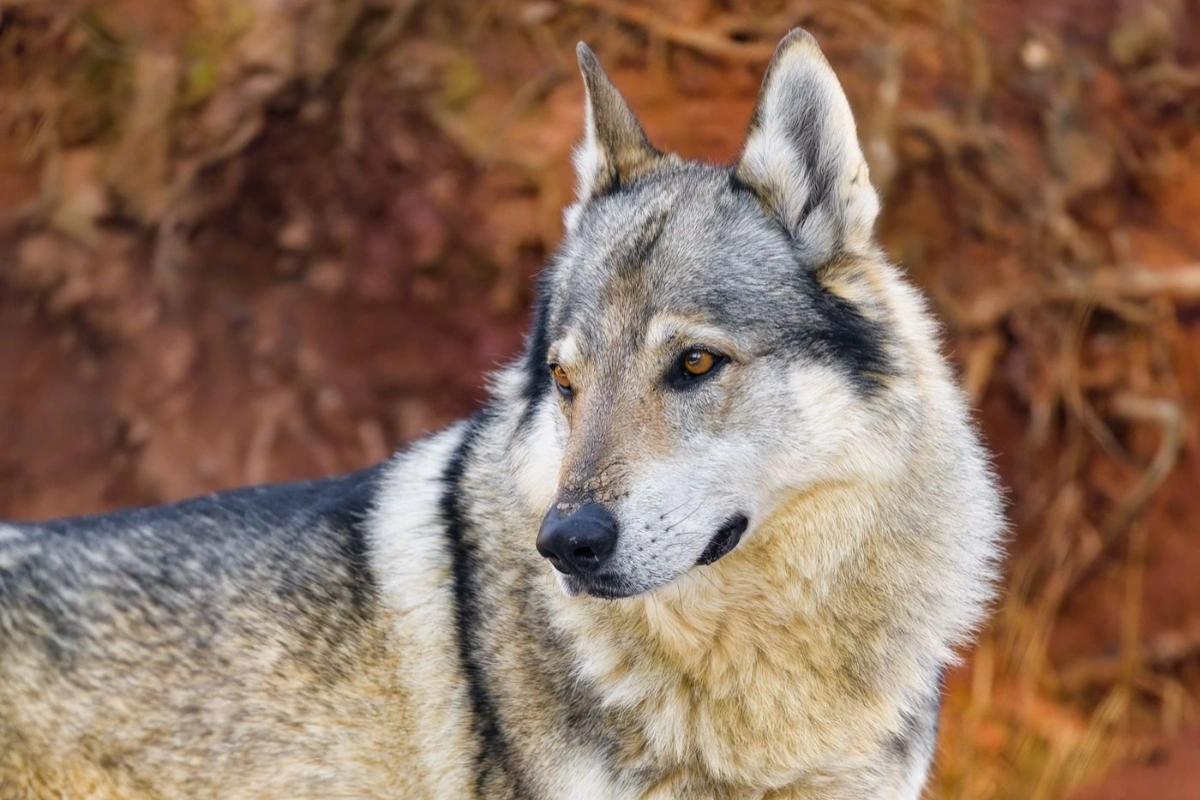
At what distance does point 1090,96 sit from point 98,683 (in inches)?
268

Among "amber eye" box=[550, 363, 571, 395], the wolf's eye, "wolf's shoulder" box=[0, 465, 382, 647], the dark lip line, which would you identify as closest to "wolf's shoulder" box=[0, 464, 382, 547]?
"wolf's shoulder" box=[0, 465, 382, 647]

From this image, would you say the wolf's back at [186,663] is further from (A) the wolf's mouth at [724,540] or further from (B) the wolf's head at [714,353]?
(A) the wolf's mouth at [724,540]

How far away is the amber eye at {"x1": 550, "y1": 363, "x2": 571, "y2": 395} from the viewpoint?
3293 mm

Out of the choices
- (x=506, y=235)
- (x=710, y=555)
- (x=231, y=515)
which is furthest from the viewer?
(x=506, y=235)

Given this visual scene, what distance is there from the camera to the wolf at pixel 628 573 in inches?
123

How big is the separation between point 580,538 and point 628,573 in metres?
0.15

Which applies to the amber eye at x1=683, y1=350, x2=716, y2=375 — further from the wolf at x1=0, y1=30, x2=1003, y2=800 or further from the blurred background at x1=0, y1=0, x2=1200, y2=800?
the blurred background at x1=0, y1=0, x2=1200, y2=800

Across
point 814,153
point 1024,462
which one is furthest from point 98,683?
point 1024,462

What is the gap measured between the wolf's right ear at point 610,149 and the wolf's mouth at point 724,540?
3.48 feet

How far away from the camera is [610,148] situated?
12.1 feet

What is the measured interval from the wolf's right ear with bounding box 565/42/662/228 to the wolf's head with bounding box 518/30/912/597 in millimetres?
152

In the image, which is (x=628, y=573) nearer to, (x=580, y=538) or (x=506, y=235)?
(x=580, y=538)

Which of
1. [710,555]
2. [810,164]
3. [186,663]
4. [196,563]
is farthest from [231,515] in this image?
[810,164]

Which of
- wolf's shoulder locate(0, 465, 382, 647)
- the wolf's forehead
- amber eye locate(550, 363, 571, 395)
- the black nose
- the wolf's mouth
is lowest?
wolf's shoulder locate(0, 465, 382, 647)
